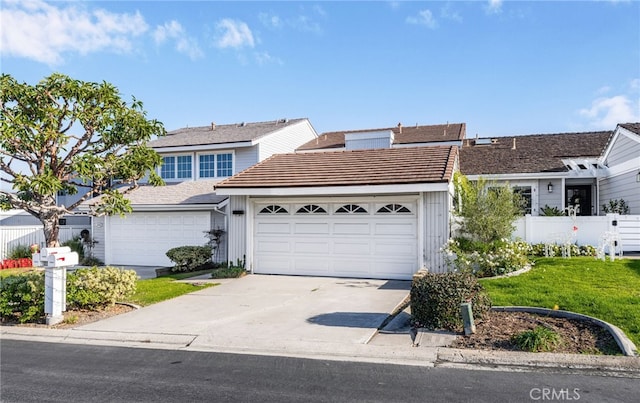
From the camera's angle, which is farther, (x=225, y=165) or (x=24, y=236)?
(x=225, y=165)

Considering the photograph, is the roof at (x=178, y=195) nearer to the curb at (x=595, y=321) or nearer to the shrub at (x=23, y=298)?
the shrub at (x=23, y=298)

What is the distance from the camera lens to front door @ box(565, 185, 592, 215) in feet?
66.5

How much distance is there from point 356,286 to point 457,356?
5.82 meters

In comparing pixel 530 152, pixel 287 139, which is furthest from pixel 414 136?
pixel 287 139

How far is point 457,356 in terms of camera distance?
647 centimetres

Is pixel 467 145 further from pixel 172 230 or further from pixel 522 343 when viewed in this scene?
pixel 522 343

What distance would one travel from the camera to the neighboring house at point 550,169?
748 inches

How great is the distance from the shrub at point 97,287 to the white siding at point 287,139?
11520mm

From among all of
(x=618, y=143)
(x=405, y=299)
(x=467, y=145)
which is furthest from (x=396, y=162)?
(x=467, y=145)

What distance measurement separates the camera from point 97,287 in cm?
973

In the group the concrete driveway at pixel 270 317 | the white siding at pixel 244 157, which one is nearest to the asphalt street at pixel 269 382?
the concrete driveway at pixel 270 317

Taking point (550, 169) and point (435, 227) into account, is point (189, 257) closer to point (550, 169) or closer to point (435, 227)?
point (435, 227)

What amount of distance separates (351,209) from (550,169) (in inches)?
407

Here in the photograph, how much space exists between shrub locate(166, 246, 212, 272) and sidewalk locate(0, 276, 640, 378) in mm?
4719
